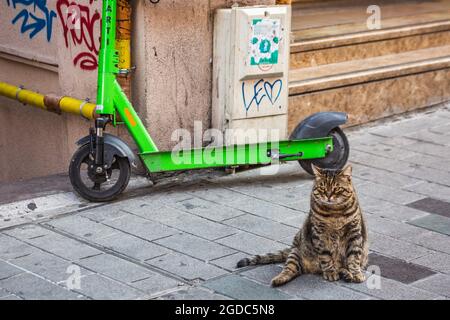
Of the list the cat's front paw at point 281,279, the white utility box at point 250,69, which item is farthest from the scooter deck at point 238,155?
the cat's front paw at point 281,279

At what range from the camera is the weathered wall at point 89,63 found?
7406 mm

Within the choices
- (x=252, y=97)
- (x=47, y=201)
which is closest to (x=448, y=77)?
(x=252, y=97)

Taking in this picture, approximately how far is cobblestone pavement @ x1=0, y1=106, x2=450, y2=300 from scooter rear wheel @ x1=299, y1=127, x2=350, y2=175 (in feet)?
0.51

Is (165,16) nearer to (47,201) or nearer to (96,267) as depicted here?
(47,201)

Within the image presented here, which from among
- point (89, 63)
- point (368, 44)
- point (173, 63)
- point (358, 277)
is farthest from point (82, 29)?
point (358, 277)

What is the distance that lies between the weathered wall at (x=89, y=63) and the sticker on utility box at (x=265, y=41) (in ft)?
1.25

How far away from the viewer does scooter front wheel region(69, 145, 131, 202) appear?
6.86 meters

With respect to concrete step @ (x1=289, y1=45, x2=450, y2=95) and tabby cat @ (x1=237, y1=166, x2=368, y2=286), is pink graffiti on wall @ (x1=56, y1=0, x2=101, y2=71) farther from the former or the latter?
tabby cat @ (x1=237, y1=166, x2=368, y2=286)

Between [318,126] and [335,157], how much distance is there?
0.33m

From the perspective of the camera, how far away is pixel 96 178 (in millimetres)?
6852

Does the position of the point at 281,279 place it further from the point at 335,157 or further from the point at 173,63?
the point at 173,63

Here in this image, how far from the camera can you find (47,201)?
22.7 feet

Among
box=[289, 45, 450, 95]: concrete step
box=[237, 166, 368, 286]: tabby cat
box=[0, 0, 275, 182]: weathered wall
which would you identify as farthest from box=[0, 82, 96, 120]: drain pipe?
box=[237, 166, 368, 286]: tabby cat

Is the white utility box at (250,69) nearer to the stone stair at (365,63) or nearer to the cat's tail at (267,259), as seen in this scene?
the stone stair at (365,63)
